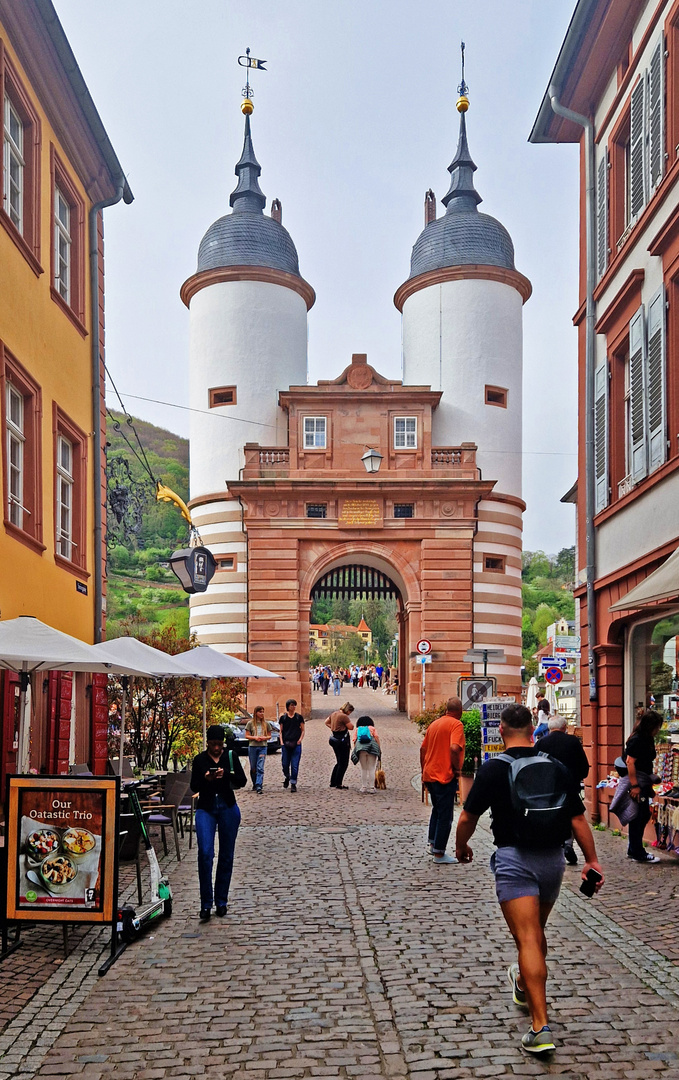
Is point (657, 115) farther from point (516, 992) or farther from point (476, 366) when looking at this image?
point (476, 366)

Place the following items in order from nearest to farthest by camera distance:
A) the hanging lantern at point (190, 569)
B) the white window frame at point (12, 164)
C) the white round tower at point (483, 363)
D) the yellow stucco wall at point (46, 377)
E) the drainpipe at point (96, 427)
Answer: the yellow stucco wall at point (46, 377)
the white window frame at point (12, 164)
the drainpipe at point (96, 427)
the hanging lantern at point (190, 569)
the white round tower at point (483, 363)

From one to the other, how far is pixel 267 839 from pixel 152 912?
17.6 feet

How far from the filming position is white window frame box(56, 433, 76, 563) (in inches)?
687

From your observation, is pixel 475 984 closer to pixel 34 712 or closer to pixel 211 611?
pixel 34 712

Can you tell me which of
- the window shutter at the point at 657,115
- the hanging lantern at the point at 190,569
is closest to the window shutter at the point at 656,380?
the window shutter at the point at 657,115

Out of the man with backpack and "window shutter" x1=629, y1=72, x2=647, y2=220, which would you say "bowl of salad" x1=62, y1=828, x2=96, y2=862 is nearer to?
the man with backpack

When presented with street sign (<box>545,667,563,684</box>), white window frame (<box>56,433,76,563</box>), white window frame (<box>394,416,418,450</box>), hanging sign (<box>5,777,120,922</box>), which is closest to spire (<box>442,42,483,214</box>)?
white window frame (<box>394,416,418,450</box>)

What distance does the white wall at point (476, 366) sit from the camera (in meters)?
44.8

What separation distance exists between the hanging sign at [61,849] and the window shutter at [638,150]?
10.6 meters

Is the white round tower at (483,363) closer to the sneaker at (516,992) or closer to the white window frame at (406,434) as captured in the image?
the white window frame at (406,434)

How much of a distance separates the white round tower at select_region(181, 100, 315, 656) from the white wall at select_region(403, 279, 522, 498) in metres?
5.34

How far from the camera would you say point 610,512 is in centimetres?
1631

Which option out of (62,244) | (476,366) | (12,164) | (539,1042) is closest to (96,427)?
(62,244)

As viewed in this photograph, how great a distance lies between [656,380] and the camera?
557 inches
